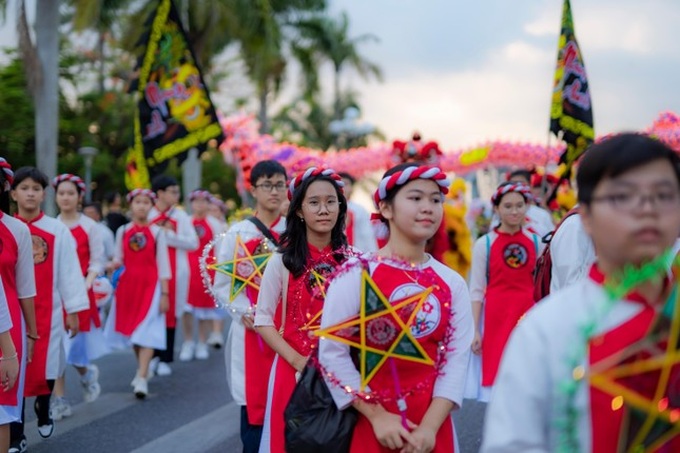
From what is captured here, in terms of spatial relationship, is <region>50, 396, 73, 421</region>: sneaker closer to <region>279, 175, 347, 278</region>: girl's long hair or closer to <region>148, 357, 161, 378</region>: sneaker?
<region>148, 357, 161, 378</region>: sneaker

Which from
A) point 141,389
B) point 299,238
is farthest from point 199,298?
point 299,238

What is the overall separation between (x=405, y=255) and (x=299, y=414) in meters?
0.67

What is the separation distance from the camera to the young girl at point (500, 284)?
759cm

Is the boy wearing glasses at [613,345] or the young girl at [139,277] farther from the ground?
the boy wearing glasses at [613,345]

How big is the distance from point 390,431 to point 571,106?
5.90 meters

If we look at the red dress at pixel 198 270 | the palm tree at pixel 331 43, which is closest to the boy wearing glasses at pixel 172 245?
the red dress at pixel 198 270

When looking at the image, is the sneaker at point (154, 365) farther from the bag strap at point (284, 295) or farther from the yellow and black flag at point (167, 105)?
the bag strap at point (284, 295)

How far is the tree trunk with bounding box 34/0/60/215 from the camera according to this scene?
19328 millimetres

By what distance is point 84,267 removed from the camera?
8.82 m

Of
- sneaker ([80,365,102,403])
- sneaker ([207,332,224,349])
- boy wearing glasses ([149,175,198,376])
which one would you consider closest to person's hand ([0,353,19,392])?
sneaker ([80,365,102,403])

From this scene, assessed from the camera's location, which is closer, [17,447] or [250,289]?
[250,289]

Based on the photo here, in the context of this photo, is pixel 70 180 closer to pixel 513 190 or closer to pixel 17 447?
pixel 17 447

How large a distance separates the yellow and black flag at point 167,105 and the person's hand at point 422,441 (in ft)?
26.6

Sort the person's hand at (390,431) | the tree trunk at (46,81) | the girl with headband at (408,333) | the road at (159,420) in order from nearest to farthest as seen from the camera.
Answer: the person's hand at (390,431) → the girl with headband at (408,333) → the road at (159,420) → the tree trunk at (46,81)
